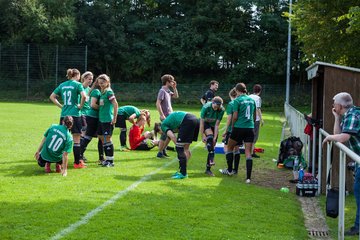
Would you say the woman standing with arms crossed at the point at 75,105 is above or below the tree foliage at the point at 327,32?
below

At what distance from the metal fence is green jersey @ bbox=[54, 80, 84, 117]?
1571 inches

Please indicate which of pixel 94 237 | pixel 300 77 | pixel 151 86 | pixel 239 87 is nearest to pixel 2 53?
pixel 151 86

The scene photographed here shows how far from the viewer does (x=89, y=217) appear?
697 centimetres

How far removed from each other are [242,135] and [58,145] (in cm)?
355

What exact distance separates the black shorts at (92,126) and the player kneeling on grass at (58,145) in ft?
4.75

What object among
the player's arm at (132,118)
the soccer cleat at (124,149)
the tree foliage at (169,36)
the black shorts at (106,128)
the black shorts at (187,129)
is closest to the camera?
the black shorts at (187,129)

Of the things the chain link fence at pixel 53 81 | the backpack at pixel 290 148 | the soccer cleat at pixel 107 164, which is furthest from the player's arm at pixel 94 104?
the chain link fence at pixel 53 81

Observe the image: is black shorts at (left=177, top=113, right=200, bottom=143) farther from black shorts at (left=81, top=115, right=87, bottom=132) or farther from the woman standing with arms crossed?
black shorts at (left=81, top=115, right=87, bottom=132)

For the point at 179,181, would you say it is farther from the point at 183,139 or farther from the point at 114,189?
the point at 114,189

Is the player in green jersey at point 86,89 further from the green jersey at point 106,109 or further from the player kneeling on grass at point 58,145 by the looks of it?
the player kneeling on grass at point 58,145

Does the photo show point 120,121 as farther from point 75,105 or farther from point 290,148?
point 290,148

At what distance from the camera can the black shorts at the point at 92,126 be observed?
38.8 feet

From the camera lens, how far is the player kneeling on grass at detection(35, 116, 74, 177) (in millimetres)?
10133

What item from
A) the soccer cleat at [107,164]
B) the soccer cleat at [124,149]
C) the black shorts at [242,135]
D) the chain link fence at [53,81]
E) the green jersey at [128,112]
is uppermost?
the chain link fence at [53,81]
